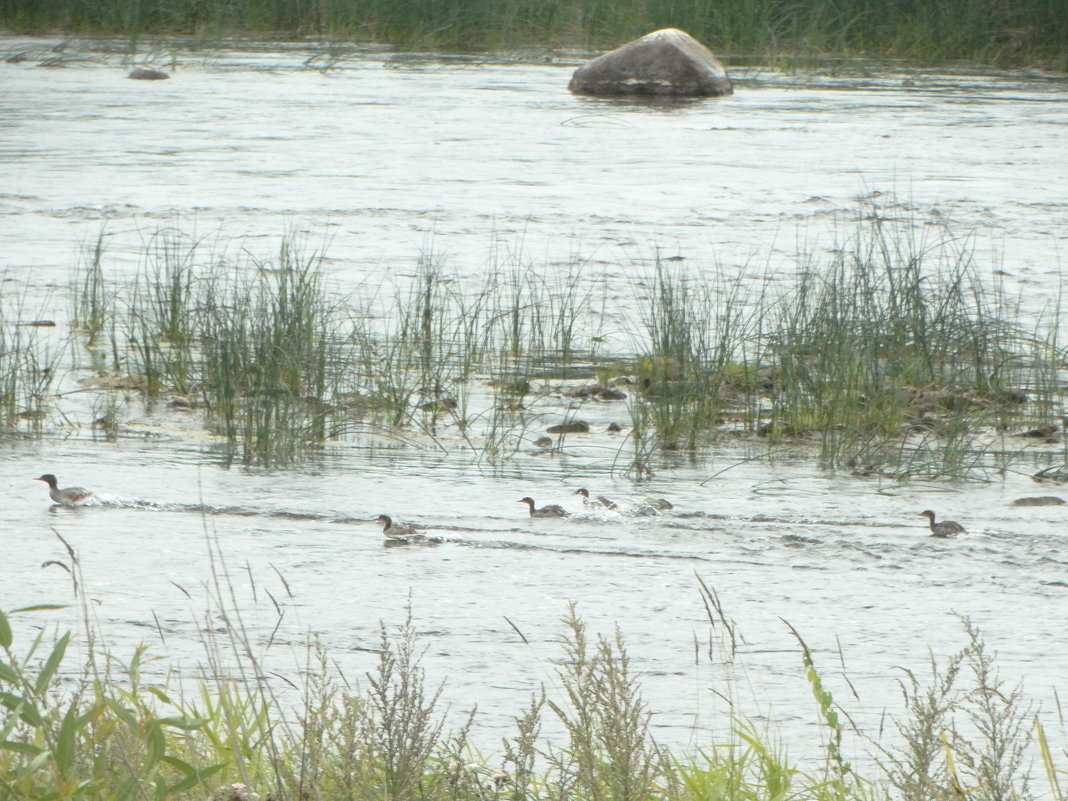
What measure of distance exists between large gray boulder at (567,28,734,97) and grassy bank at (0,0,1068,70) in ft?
12.8

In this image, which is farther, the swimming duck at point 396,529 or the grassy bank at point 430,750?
the swimming duck at point 396,529

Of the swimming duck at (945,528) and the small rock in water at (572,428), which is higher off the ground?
the small rock in water at (572,428)

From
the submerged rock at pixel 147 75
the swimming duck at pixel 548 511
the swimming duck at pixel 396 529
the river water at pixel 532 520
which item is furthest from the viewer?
the submerged rock at pixel 147 75

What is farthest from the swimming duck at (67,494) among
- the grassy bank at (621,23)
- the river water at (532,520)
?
the grassy bank at (621,23)

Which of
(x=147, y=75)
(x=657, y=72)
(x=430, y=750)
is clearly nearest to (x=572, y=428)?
(x=430, y=750)

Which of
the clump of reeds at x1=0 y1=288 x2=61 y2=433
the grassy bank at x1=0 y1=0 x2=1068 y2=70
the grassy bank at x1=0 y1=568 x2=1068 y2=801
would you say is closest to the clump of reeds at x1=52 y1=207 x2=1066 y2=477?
the clump of reeds at x1=0 y1=288 x2=61 y2=433

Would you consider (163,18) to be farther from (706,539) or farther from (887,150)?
(706,539)

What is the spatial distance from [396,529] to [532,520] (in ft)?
1.48

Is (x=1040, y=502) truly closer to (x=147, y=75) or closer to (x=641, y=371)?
(x=641, y=371)

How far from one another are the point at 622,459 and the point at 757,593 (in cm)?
162

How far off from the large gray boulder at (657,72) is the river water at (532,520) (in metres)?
5.70

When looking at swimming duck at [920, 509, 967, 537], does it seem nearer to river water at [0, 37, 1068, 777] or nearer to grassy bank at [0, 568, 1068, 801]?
river water at [0, 37, 1068, 777]

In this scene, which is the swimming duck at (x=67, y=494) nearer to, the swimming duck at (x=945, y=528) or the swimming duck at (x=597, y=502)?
the swimming duck at (x=597, y=502)

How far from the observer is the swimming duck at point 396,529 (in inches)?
194
